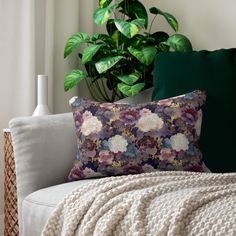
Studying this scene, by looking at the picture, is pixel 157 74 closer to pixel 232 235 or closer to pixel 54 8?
pixel 54 8

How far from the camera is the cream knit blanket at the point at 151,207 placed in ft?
4.09

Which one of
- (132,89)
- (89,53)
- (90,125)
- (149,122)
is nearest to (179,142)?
(149,122)

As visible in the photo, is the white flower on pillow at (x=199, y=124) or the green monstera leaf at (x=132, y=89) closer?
the white flower on pillow at (x=199, y=124)

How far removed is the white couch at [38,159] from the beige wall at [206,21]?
3.78ft

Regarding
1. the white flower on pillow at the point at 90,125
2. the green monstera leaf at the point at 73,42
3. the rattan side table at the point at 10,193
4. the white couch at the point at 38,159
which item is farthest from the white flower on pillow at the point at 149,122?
the green monstera leaf at the point at 73,42

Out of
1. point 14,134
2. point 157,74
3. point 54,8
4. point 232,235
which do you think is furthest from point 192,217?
point 54,8

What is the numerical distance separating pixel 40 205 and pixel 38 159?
0.68ft

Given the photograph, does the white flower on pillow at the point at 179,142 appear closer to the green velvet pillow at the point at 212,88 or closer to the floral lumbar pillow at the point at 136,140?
the floral lumbar pillow at the point at 136,140

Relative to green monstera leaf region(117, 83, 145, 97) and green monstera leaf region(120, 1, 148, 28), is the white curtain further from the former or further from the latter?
green monstera leaf region(117, 83, 145, 97)

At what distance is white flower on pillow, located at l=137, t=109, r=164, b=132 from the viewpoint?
1845 mm

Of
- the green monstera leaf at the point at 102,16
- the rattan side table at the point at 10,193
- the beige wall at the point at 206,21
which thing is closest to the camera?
the rattan side table at the point at 10,193

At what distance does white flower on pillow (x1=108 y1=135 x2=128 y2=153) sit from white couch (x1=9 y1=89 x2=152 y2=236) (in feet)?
0.48

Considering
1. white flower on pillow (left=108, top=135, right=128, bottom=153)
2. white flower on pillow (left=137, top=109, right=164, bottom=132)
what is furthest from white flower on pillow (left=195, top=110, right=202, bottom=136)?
white flower on pillow (left=108, top=135, right=128, bottom=153)

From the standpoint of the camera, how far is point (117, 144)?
1826 mm
